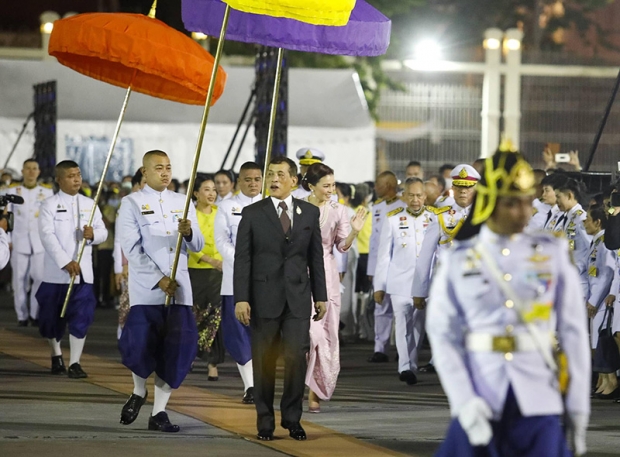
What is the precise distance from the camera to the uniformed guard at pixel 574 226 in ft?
44.6

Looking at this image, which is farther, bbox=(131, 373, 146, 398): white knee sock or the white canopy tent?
the white canopy tent

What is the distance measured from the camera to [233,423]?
11.0m

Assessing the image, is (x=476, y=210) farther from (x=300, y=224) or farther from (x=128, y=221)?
(x=128, y=221)

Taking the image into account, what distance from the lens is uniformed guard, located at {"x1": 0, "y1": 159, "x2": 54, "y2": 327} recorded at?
2009 cm

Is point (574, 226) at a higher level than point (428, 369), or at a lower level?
higher

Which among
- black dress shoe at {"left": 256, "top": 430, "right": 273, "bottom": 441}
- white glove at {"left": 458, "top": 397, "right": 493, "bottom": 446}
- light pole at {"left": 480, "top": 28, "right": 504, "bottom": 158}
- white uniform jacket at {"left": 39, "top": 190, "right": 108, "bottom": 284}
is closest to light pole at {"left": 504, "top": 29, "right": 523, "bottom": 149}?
light pole at {"left": 480, "top": 28, "right": 504, "bottom": 158}

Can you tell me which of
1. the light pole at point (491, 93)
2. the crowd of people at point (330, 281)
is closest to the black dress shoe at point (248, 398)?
the crowd of people at point (330, 281)

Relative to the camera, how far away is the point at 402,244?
1514 cm

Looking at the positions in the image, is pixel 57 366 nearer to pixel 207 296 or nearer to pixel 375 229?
pixel 207 296

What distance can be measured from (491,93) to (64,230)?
74.5 feet

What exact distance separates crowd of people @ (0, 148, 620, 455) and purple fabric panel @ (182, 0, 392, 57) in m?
1.13

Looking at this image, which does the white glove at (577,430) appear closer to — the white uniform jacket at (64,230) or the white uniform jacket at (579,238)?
the white uniform jacket at (579,238)

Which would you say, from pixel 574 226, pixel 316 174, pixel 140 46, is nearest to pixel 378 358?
pixel 574 226

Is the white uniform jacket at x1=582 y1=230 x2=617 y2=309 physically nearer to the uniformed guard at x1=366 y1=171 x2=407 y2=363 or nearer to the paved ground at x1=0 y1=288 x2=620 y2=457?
the paved ground at x1=0 y1=288 x2=620 y2=457
